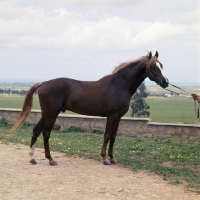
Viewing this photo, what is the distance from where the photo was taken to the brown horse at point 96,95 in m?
7.26

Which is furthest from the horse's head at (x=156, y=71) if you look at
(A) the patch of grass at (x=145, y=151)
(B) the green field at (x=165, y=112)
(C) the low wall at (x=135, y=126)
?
(C) the low wall at (x=135, y=126)

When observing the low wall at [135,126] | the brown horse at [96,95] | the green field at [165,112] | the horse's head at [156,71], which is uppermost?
the horse's head at [156,71]

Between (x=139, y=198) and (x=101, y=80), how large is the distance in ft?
10.3

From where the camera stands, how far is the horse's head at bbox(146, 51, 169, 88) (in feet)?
23.4

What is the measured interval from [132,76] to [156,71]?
2.01 feet

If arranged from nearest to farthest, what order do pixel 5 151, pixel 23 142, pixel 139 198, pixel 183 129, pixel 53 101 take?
pixel 139 198, pixel 53 101, pixel 5 151, pixel 23 142, pixel 183 129

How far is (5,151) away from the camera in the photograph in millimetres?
8711

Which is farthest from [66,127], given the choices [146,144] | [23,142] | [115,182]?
[115,182]

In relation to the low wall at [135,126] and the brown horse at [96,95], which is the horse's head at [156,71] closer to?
the brown horse at [96,95]

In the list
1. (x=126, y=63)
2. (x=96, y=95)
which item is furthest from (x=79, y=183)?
(x=126, y=63)

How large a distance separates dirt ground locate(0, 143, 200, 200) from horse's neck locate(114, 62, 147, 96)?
171cm

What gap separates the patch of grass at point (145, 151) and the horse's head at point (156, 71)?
5.55 feet

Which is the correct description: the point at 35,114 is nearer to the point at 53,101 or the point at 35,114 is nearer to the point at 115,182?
the point at 53,101

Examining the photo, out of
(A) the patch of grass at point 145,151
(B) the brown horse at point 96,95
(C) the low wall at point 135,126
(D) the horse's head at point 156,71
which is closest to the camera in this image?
(A) the patch of grass at point 145,151
